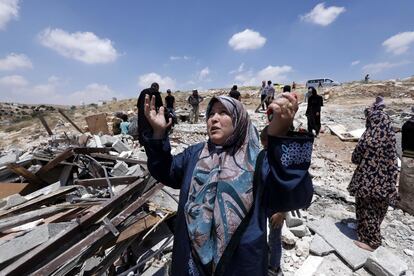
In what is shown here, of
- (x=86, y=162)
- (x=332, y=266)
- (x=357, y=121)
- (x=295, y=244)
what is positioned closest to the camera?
(x=332, y=266)

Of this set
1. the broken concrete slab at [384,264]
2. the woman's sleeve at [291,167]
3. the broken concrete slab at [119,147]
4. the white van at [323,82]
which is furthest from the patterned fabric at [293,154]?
the white van at [323,82]

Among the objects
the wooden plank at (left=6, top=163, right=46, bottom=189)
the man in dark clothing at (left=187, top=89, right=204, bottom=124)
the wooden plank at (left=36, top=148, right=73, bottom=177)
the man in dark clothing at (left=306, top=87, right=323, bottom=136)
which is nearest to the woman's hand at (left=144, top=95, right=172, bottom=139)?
the wooden plank at (left=36, top=148, right=73, bottom=177)

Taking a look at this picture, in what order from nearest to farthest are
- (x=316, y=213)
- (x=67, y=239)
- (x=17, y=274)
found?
1. (x=17, y=274)
2. (x=67, y=239)
3. (x=316, y=213)

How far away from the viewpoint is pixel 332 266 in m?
3.30

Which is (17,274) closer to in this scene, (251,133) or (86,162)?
(251,133)

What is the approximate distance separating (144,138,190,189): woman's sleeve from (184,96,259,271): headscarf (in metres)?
0.19

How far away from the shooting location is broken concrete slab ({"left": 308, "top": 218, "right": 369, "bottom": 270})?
330 centimetres

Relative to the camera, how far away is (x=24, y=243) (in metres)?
2.46

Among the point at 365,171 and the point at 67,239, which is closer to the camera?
the point at 67,239

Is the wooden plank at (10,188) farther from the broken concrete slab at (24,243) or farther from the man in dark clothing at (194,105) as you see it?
the man in dark clothing at (194,105)

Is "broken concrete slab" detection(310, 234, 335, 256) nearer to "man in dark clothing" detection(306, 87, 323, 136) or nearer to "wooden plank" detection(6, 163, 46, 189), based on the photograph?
"wooden plank" detection(6, 163, 46, 189)

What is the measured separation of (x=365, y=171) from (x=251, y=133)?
9.21ft

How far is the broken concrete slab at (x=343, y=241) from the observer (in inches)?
130

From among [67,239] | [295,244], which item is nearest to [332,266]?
[295,244]
